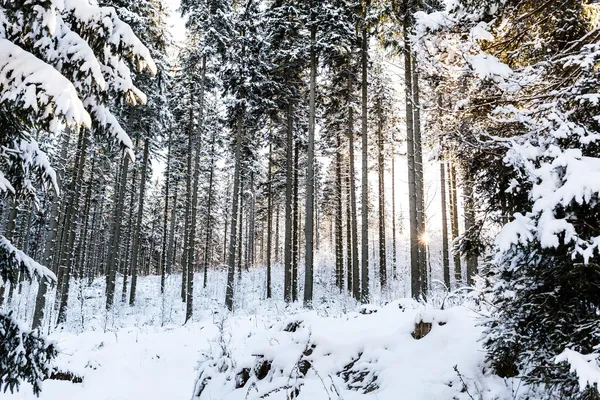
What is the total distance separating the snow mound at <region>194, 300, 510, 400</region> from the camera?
415 cm

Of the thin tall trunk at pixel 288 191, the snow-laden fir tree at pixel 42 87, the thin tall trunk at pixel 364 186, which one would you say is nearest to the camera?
→ the snow-laden fir tree at pixel 42 87

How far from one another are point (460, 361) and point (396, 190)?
90.9ft

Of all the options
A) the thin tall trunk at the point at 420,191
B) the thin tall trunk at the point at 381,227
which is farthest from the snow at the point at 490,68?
the thin tall trunk at the point at 381,227

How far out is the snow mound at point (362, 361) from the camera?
4.15 metres

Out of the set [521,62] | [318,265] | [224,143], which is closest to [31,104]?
[521,62]

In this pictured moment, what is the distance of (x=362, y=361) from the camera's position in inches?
201

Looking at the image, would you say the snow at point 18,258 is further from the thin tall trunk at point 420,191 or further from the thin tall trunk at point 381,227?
the thin tall trunk at point 381,227

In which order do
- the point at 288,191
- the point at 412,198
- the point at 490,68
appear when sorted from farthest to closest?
the point at 288,191
the point at 412,198
the point at 490,68

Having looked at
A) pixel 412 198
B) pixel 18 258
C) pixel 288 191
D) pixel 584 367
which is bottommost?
pixel 584 367

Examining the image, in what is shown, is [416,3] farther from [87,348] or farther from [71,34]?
[87,348]

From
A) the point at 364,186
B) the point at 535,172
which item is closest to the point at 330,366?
the point at 535,172

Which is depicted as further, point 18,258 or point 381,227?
point 381,227

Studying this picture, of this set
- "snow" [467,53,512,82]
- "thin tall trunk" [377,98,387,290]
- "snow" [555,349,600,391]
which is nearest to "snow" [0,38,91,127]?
"snow" [467,53,512,82]

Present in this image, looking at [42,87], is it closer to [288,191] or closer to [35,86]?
[35,86]
